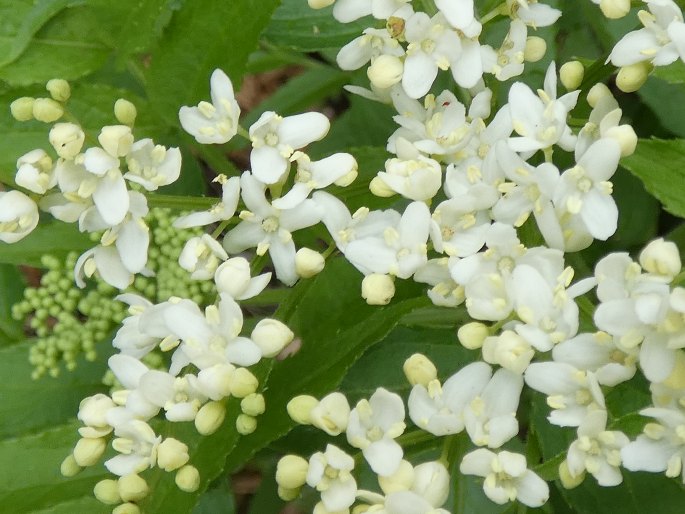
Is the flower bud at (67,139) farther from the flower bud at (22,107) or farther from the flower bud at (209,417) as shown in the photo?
the flower bud at (209,417)

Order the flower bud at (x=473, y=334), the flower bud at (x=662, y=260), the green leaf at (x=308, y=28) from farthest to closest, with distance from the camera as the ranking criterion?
1. the green leaf at (x=308, y=28)
2. the flower bud at (x=473, y=334)
3. the flower bud at (x=662, y=260)

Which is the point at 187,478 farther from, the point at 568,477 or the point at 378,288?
the point at 568,477

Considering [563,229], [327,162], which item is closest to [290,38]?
[327,162]

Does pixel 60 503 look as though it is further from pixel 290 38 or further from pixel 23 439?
pixel 290 38

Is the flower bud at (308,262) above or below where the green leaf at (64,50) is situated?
below

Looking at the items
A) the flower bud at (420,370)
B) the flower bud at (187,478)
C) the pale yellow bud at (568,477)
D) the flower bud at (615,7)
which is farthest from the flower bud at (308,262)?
the flower bud at (615,7)
